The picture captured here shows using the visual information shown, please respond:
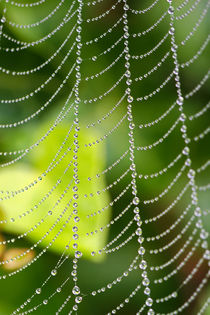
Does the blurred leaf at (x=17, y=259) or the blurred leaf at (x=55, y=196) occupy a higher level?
the blurred leaf at (x=55, y=196)

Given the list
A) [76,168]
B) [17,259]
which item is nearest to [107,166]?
[76,168]

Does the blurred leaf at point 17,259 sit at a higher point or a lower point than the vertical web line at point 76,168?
lower

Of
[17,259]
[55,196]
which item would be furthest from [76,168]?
[17,259]

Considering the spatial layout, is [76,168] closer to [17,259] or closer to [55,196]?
[55,196]

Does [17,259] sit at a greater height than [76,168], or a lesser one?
lesser

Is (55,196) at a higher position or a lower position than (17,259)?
higher

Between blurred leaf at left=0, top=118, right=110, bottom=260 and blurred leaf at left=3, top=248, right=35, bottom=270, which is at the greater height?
blurred leaf at left=0, top=118, right=110, bottom=260

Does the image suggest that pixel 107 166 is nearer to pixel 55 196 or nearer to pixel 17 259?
pixel 55 196

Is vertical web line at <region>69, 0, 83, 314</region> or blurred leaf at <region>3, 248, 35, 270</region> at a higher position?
vertical web line at <region>69, 0, 83, 314</region>

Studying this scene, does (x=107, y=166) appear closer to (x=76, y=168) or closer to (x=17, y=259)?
(x=76, y=168)
